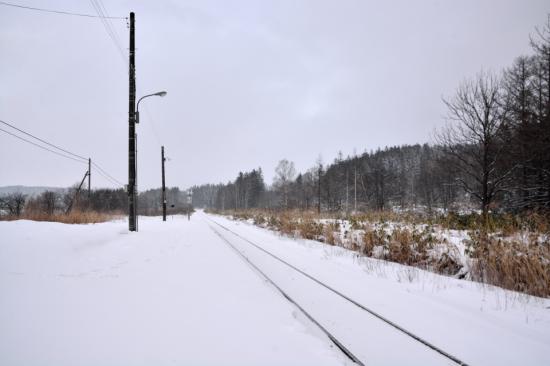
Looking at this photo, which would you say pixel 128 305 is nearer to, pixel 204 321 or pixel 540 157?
pixel 204 321

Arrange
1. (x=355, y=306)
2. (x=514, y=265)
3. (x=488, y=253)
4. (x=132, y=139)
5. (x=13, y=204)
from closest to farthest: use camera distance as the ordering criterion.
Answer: (x=355, y=306)
(x=514, y=265)
(x=488, y=253)
(x=132, y=139)
(x=13, y=204)

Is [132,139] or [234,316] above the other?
[132,139]

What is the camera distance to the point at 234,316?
2.92 m

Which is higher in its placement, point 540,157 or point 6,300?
point 540,157

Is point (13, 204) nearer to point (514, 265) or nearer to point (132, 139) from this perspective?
point (132, 139)

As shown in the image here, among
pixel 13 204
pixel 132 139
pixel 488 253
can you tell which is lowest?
pixel 488 253

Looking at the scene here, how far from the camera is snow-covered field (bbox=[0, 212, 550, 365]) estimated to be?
217 cm

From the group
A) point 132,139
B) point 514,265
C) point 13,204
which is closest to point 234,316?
point 514,265

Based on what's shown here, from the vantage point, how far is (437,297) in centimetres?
383

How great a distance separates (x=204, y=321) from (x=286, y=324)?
2.88 ft

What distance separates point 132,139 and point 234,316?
34.0ft

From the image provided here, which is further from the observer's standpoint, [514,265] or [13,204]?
[13,204]

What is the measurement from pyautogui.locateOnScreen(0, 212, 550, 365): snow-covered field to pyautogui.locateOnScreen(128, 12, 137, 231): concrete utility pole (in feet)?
17.1

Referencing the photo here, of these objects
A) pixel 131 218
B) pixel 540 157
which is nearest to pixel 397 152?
pixel 540 157
